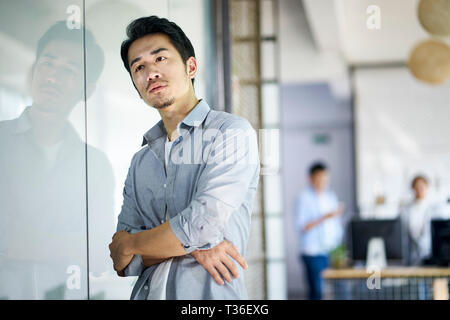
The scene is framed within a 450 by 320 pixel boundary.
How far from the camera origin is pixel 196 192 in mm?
1496

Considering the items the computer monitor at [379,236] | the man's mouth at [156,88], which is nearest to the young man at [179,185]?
the man's mouth at [156,88]

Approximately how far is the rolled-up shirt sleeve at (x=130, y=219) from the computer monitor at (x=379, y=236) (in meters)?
2.48

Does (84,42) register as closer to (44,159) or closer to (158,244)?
(44,159)

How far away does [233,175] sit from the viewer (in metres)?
1.50

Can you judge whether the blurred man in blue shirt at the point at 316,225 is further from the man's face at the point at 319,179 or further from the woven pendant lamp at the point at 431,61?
the woven pendant lamp at the point at 431,61

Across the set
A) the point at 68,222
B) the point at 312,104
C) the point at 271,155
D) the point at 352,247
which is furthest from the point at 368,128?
the point at 68,222

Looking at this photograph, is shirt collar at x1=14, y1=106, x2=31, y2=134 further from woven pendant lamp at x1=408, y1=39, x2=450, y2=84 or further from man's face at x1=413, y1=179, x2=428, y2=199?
woven pendant lamp at x1=408, y1=39, x2=450, y2=84

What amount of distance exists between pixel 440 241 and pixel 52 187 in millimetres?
2045

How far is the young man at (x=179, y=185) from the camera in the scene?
1.49 meters

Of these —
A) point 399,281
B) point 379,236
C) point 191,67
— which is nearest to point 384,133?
point 379,236

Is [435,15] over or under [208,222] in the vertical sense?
over

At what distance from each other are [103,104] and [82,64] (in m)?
0.13

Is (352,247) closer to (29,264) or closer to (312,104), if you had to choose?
(29,264)

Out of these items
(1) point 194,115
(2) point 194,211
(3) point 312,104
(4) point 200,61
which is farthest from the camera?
(3) point 312,104
